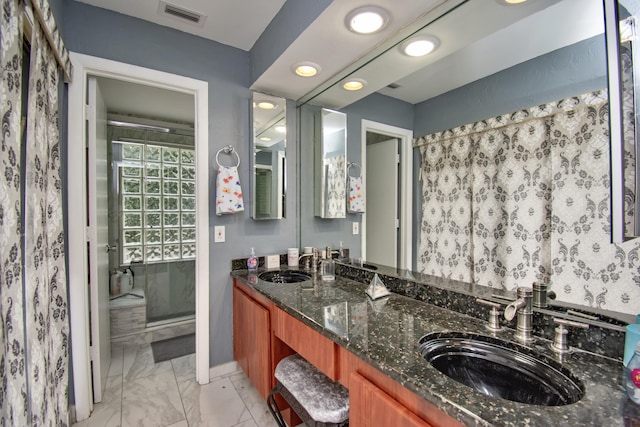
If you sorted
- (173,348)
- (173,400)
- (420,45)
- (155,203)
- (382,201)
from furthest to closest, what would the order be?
(155,203) → (173,348) → (173,400) → (382,201) → (420,45)

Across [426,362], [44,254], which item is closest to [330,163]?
[426,362]

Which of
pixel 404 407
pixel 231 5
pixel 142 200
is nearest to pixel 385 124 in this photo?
pixel 231 5

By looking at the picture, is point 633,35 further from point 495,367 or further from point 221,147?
point 221,147

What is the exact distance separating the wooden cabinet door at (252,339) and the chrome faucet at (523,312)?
1.21m

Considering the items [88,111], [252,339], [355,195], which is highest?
[88,111]

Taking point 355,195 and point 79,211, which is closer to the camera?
point 79,211

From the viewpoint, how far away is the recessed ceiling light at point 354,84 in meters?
1.92

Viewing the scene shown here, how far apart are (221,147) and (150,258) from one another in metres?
2.00

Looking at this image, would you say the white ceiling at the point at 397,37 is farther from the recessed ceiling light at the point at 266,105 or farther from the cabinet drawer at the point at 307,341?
the cabinet drawer at the point at 307,341

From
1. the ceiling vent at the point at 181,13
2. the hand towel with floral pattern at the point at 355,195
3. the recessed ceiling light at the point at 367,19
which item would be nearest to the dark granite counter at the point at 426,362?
the hand towel with floral pattern at the point at 355,195

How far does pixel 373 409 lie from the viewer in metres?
0.92

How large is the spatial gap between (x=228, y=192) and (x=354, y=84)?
3.85ft

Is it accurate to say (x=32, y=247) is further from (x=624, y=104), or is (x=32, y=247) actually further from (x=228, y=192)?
(x=624, y=104)

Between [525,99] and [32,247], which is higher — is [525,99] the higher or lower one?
the higher one
